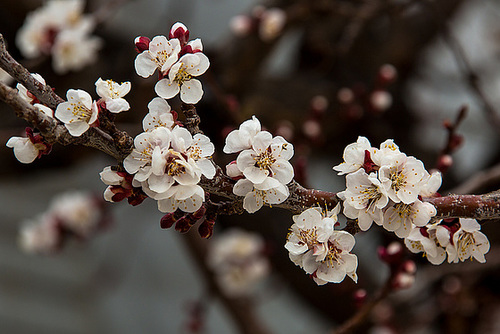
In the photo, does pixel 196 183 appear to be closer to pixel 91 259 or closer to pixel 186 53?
pixel 186 53

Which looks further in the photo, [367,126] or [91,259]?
[91,259]

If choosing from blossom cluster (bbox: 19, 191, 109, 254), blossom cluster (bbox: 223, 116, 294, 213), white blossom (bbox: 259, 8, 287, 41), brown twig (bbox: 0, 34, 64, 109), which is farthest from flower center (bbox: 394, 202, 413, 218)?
blossom cluster (bbox: 19, 191, 109, 254)

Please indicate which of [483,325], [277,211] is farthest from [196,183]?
[483,325]

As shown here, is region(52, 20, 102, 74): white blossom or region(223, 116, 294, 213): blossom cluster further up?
region(223, 116, 294, 213): blossom cluster

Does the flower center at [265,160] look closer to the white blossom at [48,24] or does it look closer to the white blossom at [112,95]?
the white blossom at [112,95]

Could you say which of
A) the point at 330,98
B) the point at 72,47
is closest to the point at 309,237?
the point at 72,47

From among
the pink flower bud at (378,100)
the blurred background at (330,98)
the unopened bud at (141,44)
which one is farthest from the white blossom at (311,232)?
the pink flower bud at (378,100)

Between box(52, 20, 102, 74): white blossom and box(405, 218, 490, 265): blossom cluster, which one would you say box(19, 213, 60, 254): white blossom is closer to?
box(52, 20, 102, 74): white blossom
